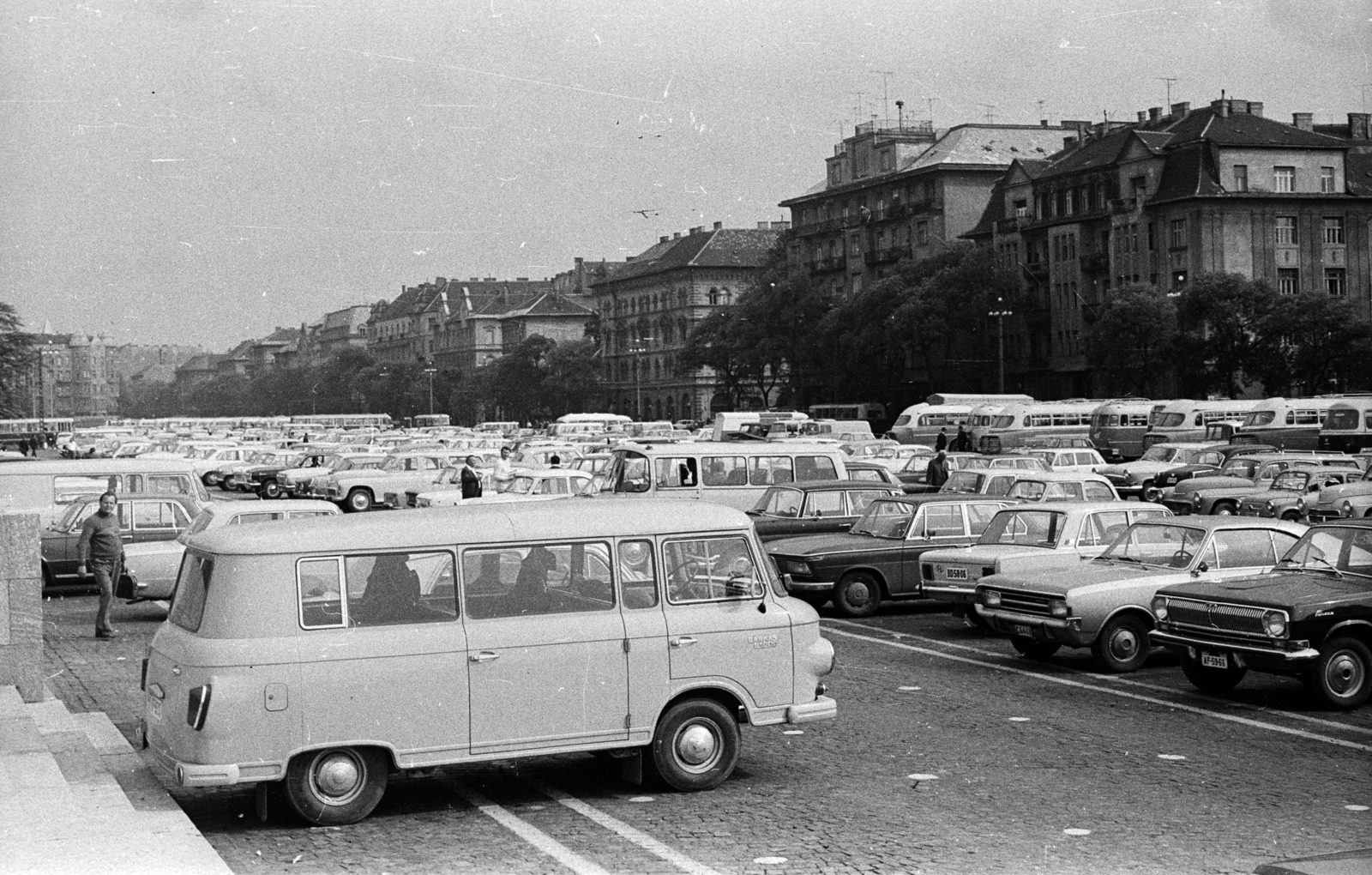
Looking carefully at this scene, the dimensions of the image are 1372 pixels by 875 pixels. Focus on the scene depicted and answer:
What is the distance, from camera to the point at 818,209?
125 metres

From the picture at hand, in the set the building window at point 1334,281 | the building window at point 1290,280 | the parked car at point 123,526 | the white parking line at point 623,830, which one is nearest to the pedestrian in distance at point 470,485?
the parked car at point 123,526

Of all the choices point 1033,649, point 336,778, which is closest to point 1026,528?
point 1033,649

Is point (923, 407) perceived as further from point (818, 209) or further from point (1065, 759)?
point (1065, 759)

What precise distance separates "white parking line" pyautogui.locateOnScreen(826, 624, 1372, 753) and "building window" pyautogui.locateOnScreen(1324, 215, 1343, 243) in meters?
75.1

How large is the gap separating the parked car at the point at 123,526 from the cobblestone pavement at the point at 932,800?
1110 cm

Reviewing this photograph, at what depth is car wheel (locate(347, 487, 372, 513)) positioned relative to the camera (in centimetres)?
4706

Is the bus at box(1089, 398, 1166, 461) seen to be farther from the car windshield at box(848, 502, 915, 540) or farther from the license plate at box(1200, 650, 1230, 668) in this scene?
the license plate at box(1200, 650, 1230, 668)

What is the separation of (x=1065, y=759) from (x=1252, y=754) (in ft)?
4.92

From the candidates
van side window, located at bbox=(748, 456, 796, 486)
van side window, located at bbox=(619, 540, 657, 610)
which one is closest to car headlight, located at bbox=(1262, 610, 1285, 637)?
van side window, located at bbox=(619, 540, 657, 610)

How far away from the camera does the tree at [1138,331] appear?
7962 centimetres

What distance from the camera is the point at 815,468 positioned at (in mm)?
29375

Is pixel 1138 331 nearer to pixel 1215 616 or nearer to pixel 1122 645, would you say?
pixel 1122 645

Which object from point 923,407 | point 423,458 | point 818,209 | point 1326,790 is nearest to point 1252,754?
point 1326,790

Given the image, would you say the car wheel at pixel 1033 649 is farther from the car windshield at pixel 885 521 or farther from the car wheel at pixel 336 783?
the car wheel at pixel 336 783
